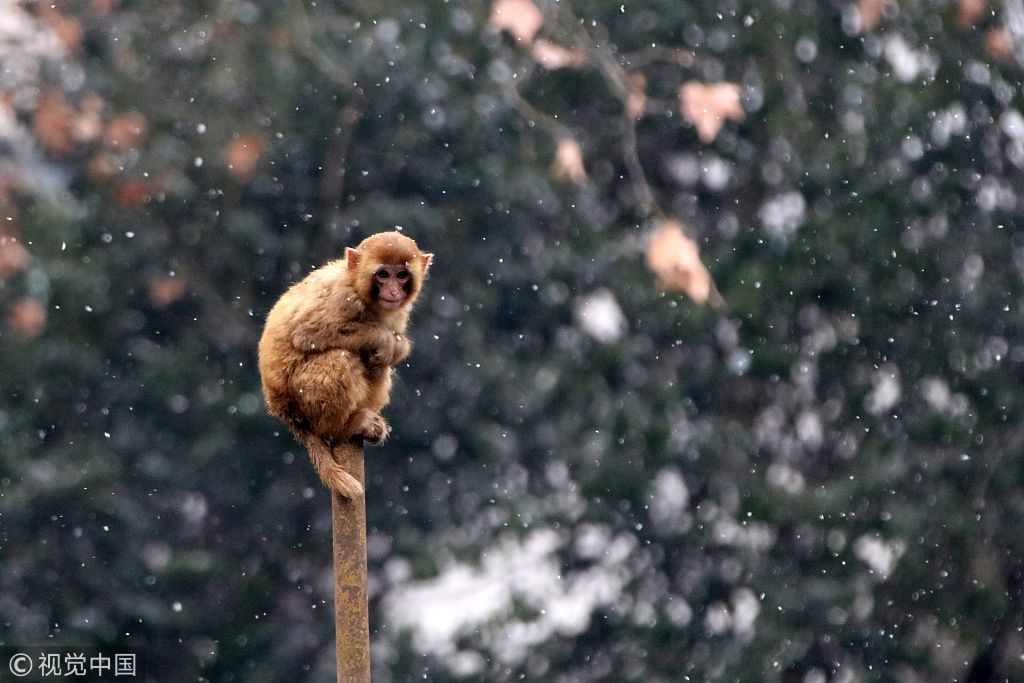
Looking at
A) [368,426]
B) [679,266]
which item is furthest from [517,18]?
[368,426]

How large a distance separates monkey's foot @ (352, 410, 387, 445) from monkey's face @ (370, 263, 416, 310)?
251mm

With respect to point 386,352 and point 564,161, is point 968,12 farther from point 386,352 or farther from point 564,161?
point 386,352

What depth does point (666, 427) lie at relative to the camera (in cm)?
604

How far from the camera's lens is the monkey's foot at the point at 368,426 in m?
3.12

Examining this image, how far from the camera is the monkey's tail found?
2.67 metres

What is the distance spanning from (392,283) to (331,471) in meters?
0.50

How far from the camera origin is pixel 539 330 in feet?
19.8

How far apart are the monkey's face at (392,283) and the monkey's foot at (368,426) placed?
0.82ft

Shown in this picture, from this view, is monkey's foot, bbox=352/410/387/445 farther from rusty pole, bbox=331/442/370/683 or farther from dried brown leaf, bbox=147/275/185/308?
dried brown leaf, bbox=147/275/185/308

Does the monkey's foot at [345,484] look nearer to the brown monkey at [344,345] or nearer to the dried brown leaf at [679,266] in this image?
the brown monkey at [344,345]

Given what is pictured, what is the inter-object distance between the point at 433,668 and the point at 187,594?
1067 millimetres

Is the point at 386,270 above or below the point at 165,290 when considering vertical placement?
below

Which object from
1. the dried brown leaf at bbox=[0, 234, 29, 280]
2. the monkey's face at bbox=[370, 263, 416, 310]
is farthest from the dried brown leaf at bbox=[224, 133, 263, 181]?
the monkey's face at bbox=[370, 263, 416, 310]

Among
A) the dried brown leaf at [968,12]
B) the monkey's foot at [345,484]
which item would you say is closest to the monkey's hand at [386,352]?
the monkey's foot at [345,484]
